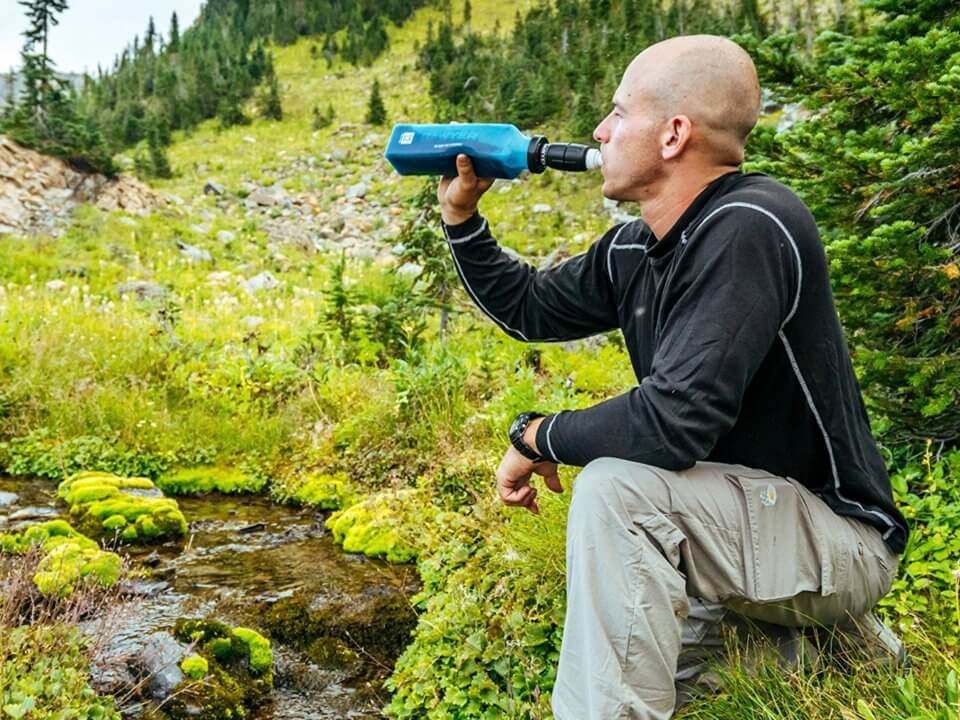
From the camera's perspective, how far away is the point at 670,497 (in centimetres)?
211

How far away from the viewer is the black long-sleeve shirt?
204 centimetres

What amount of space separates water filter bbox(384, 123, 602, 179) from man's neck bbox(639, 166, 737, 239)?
0.22 meters

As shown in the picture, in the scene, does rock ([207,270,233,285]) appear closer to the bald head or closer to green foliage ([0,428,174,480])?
green foliage ([0,428,174,480])

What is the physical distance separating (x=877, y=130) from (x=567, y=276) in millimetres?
1763

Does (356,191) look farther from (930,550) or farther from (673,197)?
(673,197)

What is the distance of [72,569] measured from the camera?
11.7 feet

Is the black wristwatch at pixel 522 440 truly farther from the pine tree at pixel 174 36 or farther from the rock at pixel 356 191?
the pine tree at pixel 174 36

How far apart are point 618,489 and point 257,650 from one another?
2.15 m

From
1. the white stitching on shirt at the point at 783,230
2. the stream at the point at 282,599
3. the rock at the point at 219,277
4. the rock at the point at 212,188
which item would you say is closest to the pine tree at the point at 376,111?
the rock at the point at 212,188

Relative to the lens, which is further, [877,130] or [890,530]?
[877,130]

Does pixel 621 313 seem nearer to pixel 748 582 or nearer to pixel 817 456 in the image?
pixel 817 456

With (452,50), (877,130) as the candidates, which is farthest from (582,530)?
(452,50)

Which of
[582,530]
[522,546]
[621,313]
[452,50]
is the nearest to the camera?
[582,530]

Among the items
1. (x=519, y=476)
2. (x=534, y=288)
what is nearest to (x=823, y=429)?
(x=519, y=476)
